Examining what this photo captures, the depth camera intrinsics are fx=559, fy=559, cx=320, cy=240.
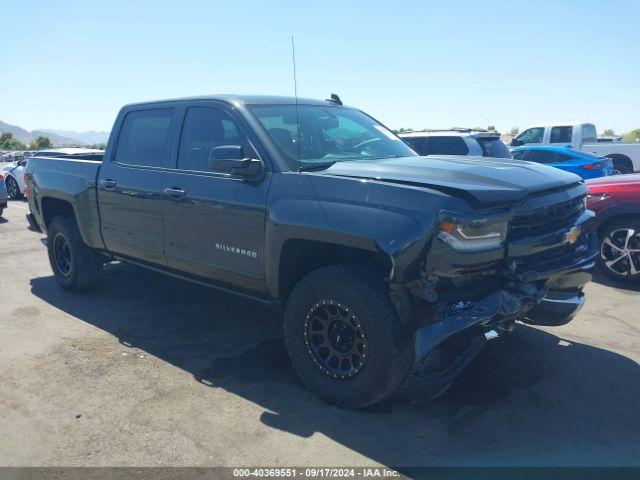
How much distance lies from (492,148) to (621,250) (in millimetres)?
3924

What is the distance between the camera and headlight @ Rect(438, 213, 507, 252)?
301 cm

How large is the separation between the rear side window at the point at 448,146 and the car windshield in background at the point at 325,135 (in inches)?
201

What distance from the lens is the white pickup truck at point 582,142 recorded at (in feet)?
51.5

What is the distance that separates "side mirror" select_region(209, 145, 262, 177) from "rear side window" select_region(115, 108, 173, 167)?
102cm

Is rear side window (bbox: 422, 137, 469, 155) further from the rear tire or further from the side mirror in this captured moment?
the side mirror

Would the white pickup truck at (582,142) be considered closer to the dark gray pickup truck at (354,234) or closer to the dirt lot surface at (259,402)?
the dirt lot surface at (259,402)

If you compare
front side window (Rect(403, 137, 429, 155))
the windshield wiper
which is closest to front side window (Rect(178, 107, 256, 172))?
the windshield wiper

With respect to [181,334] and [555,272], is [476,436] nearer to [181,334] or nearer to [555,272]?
[555,272]

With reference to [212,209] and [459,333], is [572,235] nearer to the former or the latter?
[459,333]

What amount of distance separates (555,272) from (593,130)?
1546cm

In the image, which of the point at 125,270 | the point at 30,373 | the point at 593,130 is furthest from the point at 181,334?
the point at 593,130

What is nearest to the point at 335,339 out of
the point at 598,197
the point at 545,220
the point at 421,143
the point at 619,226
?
the point at 545,220

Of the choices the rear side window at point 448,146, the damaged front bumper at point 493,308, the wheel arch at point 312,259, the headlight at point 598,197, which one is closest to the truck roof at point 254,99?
the wheel arch at point 312,259

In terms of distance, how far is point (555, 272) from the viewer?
3430 millimetres
